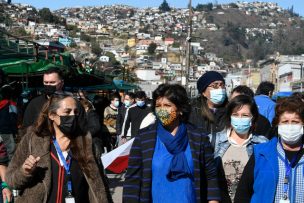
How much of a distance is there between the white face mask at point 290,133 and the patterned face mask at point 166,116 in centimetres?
72

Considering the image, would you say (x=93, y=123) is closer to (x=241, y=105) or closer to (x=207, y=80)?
(x=207, y=80)

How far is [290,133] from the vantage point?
454cm

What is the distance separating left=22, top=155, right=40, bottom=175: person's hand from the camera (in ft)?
14.5

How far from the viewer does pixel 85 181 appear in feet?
15.5

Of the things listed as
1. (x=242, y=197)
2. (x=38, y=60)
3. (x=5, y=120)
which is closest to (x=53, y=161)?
(x=242, y=197)

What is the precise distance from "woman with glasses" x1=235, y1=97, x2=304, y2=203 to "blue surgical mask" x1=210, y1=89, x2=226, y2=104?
158 centimetres

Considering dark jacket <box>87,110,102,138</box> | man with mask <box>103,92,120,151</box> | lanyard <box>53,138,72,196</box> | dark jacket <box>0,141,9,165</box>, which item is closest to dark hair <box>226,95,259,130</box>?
lanyard <box>53,138,72,196</box>

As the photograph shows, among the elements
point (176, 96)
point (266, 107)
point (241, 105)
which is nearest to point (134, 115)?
point (266, 107)

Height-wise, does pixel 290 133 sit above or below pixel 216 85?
below

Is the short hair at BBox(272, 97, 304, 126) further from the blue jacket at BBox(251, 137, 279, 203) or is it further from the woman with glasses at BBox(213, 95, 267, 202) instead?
the woman with glasses at BBox(213, 95, 267, 202)

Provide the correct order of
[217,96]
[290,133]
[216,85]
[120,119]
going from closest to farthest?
1. [290,133]
2. [217,96]
3. [216,85]
4. [120,119]

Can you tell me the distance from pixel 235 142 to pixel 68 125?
145 cm

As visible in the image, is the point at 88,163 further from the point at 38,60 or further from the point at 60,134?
the point at 38,60

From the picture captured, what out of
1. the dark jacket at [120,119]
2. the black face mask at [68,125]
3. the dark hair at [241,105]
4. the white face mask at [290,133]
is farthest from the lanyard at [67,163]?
the dark jacket at [120,119]
